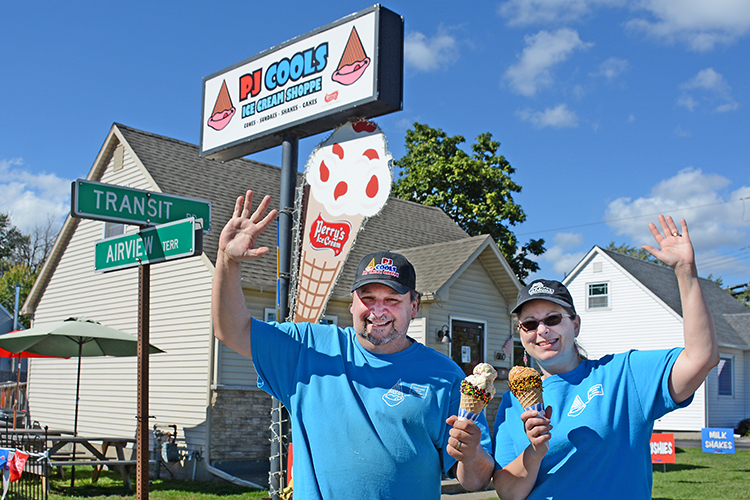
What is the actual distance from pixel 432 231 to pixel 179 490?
11.5 meters

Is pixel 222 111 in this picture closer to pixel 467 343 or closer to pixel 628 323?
pixel 467 343

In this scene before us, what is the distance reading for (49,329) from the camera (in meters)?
11.3

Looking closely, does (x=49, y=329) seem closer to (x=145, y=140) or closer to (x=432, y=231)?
(x=145, y=140)

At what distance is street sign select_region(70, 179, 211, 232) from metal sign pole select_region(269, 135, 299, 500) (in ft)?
3.94

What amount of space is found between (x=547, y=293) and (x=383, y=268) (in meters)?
0.76

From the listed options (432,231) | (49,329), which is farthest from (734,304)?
(49,329)

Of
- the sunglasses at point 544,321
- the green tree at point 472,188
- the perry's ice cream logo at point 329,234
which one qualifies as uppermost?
the green tree at point 472,188

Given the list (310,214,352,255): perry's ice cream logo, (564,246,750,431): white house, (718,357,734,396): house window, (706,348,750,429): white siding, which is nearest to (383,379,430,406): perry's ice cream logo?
(310,214,352,255): perry's ice cream logo

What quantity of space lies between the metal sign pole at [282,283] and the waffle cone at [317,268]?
14cm

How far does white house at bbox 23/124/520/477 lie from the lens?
41.9 ft

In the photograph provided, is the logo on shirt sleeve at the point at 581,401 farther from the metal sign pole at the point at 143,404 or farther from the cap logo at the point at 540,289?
the metal sign pole at the point at 143,404

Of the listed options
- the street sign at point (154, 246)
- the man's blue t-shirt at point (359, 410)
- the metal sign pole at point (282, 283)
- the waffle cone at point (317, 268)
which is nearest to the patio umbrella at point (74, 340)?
the metal sign pole at point (282, 283)

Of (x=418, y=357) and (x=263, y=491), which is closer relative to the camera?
(x=418, y=357)

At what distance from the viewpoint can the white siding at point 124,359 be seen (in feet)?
42.9
